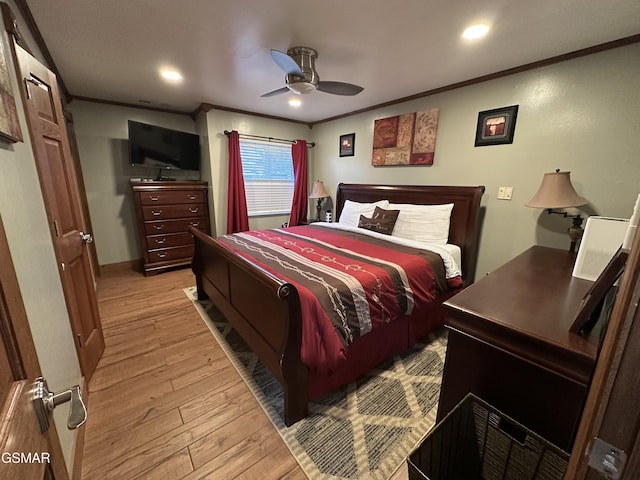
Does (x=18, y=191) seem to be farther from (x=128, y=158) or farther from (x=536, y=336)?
(x=128, y=158)

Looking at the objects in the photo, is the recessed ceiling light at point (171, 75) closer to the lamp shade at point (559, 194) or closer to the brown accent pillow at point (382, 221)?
the brown accent pillow at point (382, 221)

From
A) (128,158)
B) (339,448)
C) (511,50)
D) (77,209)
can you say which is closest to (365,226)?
(511,50)

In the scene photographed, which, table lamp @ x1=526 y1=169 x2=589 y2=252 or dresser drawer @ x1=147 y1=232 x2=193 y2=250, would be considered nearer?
table lamp @ x1=526 y1=169 x2=589 y2=252

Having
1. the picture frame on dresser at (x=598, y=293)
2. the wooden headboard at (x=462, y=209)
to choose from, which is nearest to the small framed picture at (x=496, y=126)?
the wooden headboard at (x=462, y=209)

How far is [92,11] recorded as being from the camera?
161cm

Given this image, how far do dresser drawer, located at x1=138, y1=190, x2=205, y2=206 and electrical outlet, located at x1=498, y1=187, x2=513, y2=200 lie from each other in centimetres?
380

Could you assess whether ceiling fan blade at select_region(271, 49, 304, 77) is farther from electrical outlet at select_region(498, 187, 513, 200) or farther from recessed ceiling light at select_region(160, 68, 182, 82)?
electrical outlet at select_region(498, 187, 513, 200)

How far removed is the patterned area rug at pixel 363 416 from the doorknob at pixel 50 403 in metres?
1.12

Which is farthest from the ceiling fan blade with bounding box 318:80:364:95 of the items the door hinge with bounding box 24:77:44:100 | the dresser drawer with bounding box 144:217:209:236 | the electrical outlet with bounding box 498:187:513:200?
the dresser drawer with bounding box 144:217:209:236

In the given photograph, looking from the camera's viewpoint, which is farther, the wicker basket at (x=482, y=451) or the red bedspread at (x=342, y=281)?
the red bedspread at (x=342, y=281)

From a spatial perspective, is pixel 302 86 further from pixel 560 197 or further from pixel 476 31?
pixel 560 197

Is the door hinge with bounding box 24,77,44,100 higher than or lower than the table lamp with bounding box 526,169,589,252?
higher

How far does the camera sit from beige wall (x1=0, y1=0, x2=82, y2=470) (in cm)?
94

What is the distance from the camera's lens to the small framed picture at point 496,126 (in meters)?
2.40
